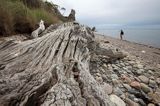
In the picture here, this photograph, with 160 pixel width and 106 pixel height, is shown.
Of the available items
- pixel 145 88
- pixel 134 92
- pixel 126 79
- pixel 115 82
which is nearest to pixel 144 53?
pixel 126 79

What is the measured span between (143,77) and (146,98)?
109 centimetres

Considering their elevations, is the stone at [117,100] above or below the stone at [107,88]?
below

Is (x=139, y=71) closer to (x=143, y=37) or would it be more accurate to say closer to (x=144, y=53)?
(x=144, y=53)

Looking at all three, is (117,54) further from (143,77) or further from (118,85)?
(118,85)

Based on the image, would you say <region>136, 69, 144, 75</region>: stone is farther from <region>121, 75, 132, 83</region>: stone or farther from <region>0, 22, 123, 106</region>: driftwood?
<region>0, 22, 123, 106</region>: driftwood

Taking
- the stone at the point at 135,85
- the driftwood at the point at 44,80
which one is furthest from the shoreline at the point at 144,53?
the driftwood at the point at 44,80

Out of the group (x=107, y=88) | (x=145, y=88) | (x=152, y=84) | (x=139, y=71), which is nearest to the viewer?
(x=107, y=88)

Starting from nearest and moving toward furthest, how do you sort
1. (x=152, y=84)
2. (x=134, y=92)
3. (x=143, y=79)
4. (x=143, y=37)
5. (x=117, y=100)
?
(x=117, y=100) < (x=134, y=92) < (x=152, y=84) < (x=143, y=79) < (x=143, y=37)

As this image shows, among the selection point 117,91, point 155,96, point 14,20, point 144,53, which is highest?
point 14,20

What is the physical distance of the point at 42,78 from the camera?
2055 millimetres

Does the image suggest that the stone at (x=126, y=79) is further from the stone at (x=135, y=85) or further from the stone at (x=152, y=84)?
the stone at (x=152, y=84)

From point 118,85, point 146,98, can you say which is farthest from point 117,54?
point 146,98

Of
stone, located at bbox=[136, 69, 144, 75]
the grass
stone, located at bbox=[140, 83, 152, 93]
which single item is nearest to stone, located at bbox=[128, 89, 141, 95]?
stone, located at bbox=[140, 83, 152, 93]

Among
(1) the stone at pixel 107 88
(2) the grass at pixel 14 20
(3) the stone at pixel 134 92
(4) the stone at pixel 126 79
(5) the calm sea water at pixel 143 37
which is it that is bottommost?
(5) the calm sea water at pixel 143 37
